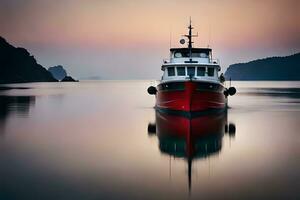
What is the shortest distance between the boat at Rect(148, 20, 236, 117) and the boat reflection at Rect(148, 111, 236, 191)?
0.60 m

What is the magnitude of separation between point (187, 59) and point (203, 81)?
3870 millimetres

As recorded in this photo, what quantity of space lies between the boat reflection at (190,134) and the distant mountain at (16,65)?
152 m

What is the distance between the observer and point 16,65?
17000 centimetres

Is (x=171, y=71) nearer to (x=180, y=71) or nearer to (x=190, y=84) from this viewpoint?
(x=180, y=71)

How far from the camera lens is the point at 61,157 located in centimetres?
1252

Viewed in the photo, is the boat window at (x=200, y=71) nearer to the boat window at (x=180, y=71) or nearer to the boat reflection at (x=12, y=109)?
the boat window at (x=180, y=71)

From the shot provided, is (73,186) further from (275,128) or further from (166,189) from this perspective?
(275,128)

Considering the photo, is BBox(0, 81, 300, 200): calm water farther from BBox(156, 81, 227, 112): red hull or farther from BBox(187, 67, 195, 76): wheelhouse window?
BBox(187, 67, 195, 76): wheelhouse window

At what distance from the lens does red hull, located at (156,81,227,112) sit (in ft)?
69.3

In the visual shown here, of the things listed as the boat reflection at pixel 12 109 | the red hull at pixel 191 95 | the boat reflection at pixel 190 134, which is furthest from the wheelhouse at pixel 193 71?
the boat reflection at pixel 12 109

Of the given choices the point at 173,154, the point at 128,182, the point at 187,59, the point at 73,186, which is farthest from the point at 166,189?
the point at 187,59

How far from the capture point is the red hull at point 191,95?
21125 mm

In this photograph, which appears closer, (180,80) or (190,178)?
(190,178)

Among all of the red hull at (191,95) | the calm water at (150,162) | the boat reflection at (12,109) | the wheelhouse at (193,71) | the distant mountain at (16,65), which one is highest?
the distant mountain at (16,65)
